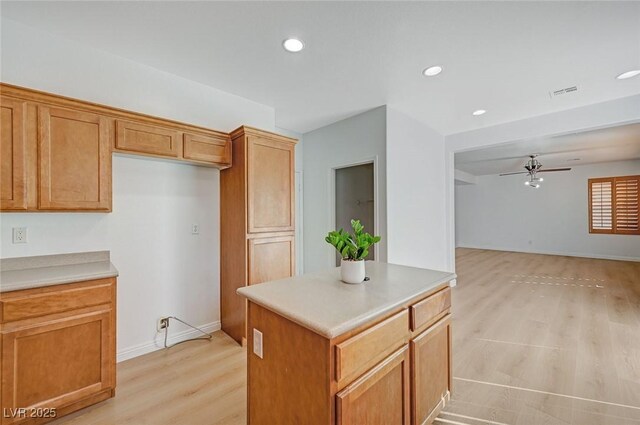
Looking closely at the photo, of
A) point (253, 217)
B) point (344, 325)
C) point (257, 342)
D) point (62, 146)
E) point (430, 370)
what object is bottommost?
point (430, 370)

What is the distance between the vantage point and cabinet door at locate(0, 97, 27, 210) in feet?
5.65

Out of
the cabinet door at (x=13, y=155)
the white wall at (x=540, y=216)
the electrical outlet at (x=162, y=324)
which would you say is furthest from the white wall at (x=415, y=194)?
the white wall at (x=540, y=216)

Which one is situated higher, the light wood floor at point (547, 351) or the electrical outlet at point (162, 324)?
the electrical outlet at point (162, 324)

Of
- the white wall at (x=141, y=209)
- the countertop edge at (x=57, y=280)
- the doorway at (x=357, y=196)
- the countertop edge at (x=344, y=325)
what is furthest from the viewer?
the doorway at (x=357, y=196)

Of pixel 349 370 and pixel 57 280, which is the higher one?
pixel 57 280

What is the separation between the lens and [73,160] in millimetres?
1967

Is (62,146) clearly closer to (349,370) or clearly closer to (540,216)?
(349,370)

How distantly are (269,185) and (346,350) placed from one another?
2114 mm

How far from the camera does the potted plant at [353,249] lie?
1.54 metres

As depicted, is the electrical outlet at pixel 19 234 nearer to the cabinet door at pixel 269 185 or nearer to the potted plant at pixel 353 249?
the cabinet door at pixel 269 185

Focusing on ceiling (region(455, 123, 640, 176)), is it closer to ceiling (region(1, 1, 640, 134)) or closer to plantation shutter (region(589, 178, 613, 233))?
plantation shutter (region(589, 178, 613, 233))

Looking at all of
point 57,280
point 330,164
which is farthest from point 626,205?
point 57,280

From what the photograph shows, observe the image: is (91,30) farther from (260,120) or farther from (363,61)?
(363,61)

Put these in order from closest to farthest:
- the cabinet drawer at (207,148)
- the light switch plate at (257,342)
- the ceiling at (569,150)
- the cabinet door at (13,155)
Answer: the light switch plate at (257,342), the cabinet door at (13,155), the cabinet drawer at (207,148), the ceiling at (569,150)
